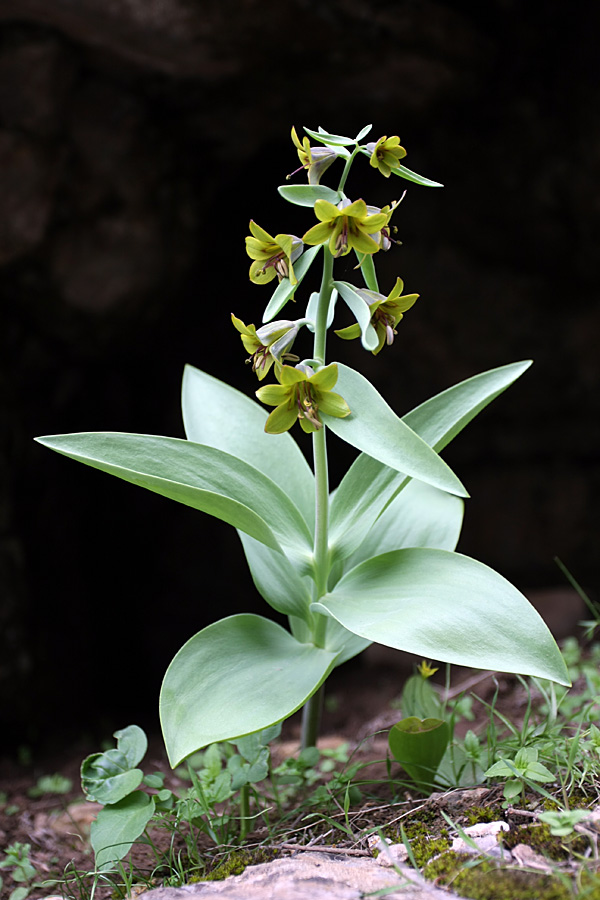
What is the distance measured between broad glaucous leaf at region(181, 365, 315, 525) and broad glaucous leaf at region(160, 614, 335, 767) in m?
0.22

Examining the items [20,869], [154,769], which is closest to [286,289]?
[20,869]

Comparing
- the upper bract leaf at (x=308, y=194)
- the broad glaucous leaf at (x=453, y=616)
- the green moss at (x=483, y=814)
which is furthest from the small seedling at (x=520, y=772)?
the upper bract leaf at (x=308, y=194)

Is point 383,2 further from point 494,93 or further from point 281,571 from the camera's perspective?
Result: point 281,571

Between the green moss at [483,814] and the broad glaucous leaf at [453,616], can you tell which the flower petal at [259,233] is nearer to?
the broad glaucous leaf at [453,616]

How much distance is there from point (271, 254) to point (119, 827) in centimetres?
74

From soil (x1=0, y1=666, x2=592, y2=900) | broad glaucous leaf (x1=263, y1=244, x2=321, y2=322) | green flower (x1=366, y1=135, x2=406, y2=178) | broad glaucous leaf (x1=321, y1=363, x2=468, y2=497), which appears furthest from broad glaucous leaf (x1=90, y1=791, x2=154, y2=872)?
green flower (x1=366, y1=135, x2=406, y2=178)

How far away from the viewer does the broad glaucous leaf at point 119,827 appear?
884mm

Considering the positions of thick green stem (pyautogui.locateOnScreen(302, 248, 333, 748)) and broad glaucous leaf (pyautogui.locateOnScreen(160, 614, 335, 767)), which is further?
thick green stem (pyautogui.locateOnScreen(302, 248, 333, 748))

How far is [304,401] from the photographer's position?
2.85ft

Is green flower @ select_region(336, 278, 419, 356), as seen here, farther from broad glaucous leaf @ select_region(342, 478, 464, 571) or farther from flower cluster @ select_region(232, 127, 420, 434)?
broad glaucous leaf @ select_region(342, 478, 464, 571)

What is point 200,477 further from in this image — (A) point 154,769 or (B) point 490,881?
(A) point 154,769

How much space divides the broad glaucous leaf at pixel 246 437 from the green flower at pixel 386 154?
44 cm

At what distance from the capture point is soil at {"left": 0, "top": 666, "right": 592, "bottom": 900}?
104 centimetres

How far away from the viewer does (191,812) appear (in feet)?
3.12
